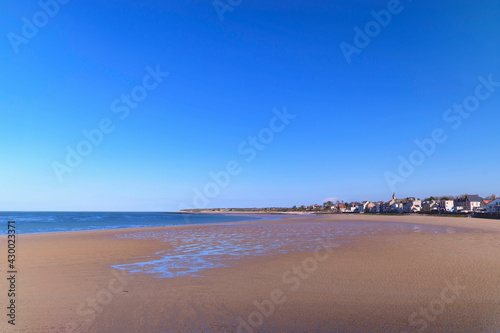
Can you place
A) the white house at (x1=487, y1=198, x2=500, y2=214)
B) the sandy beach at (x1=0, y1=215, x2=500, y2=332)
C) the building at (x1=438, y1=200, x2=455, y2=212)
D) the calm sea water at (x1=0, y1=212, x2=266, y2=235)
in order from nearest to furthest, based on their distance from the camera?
the sandy beach at (x1=0, y1=215, x2=500, y2=332), the calm sea water at (x1=0, y1=212, x2=266, y2=235), the white house at (x1=487, y1=198, x2=500, y2=214), the building at (x1=438, y1=200, x2=455, y2=212)

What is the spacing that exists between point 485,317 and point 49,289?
12.1 m

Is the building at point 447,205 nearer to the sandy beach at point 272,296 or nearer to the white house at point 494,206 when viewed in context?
the white house at point 494,206

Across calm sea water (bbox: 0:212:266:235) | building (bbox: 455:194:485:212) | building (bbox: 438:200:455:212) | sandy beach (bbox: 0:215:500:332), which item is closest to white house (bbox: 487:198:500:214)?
building (bbox: 455:194:485:212)

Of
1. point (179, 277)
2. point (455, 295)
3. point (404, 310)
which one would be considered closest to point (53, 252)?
point (179, 277)

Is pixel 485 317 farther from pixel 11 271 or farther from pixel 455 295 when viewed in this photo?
pixel 11 271

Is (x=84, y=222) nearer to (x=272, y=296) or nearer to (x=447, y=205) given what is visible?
(x=272, y=296)

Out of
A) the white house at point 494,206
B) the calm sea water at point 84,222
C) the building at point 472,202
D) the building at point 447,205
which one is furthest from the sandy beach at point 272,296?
the building at point 447,205

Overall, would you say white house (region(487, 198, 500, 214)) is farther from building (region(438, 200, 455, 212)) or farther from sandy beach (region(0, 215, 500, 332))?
sandy beach (region(0, 215, 500, 332))

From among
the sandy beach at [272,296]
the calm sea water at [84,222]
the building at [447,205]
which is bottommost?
the building at [447,205]

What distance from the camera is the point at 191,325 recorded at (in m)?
6.46

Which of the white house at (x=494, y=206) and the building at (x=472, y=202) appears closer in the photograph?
the white house at (x=494, y=206)

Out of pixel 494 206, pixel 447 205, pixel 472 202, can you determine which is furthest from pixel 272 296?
pixel 447 205

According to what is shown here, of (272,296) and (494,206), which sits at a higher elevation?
(272,296)

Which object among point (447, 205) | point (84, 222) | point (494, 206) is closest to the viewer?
point (84, 222)
